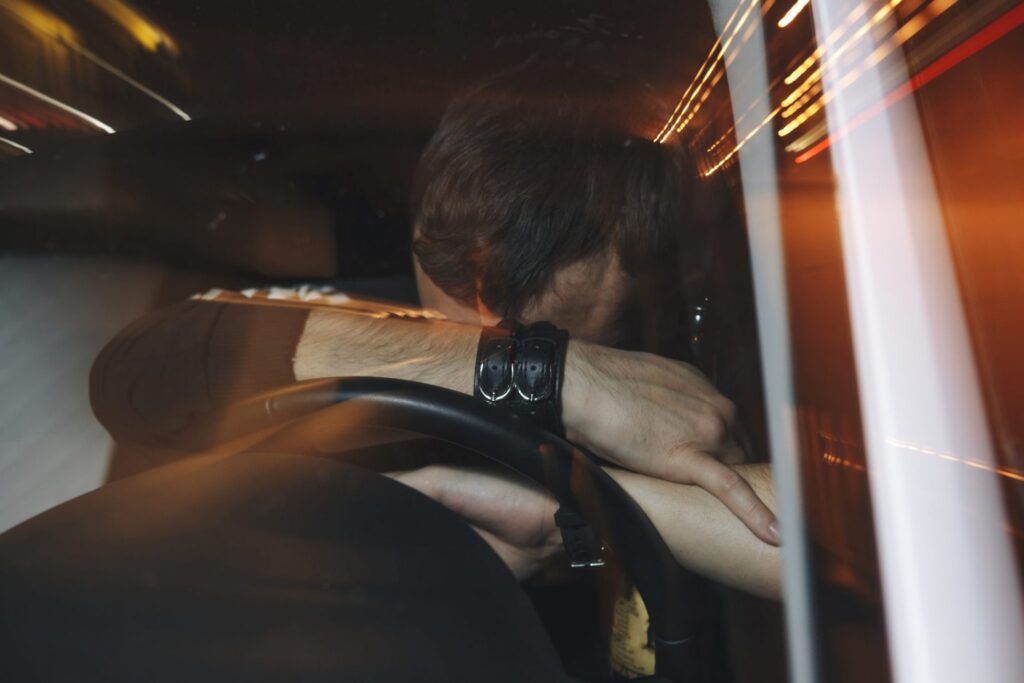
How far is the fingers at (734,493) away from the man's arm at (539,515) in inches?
0.5

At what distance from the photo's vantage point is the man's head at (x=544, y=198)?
93 centimetres

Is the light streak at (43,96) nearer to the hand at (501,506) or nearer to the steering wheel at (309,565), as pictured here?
the steering wheel at (309,565)

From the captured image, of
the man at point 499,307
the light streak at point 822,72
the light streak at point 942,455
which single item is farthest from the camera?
the man at point 499,307

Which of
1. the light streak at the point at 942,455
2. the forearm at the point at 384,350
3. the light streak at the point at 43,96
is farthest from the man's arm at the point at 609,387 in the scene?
the light streak at the point at 43,96

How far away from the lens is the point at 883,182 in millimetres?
797

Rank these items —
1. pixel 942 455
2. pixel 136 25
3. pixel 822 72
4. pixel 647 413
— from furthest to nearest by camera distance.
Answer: pixel 647 413
pixel 136 25
pixel 822 72
pixel 942 455

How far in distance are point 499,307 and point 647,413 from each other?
0.78 feet

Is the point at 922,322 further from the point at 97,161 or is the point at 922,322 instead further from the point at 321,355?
the point at 97,161

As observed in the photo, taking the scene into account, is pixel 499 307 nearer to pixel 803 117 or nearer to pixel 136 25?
pixel 803 117

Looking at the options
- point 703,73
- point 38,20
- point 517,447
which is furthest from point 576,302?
point 38,20

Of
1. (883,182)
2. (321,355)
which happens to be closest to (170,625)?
(321,355)

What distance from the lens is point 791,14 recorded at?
0.88 m

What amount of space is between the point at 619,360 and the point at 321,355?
36cm

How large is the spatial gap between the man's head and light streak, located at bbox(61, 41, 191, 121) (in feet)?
0.95
